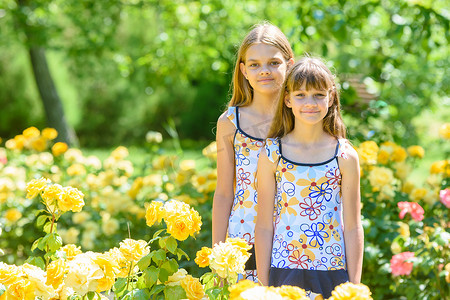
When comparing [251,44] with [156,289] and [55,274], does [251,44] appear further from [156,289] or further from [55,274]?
[55,274]

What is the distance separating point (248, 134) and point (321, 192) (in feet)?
1.38

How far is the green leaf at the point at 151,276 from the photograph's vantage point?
1674 millimetres

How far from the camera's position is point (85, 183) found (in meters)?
4.24

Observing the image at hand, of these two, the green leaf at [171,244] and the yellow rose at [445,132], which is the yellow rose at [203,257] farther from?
the yellow rose at [445,132]

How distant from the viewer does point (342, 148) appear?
6.25 feet

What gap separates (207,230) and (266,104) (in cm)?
127

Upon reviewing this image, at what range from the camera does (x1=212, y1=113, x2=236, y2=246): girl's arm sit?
221 centimetres

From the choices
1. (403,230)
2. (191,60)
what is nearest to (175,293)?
(403,230)

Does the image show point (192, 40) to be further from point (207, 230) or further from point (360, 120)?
point (207, 230)

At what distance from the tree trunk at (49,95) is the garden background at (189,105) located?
0.06 ft

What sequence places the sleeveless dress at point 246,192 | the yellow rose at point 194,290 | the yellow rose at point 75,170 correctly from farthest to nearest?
the yellow rose at point 75,170, the sleeveless dress at point 246,192, the yellow rose at point 194,290

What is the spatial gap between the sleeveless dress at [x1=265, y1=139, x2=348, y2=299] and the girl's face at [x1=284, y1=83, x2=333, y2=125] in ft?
0.42

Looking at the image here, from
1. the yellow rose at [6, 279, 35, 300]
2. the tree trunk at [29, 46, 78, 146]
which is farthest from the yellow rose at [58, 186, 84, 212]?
the tree trunk at [29, 46, 78, 146]

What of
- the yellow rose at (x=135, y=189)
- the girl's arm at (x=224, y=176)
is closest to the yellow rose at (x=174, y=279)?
the girl's arm at (x=224, y=176)
